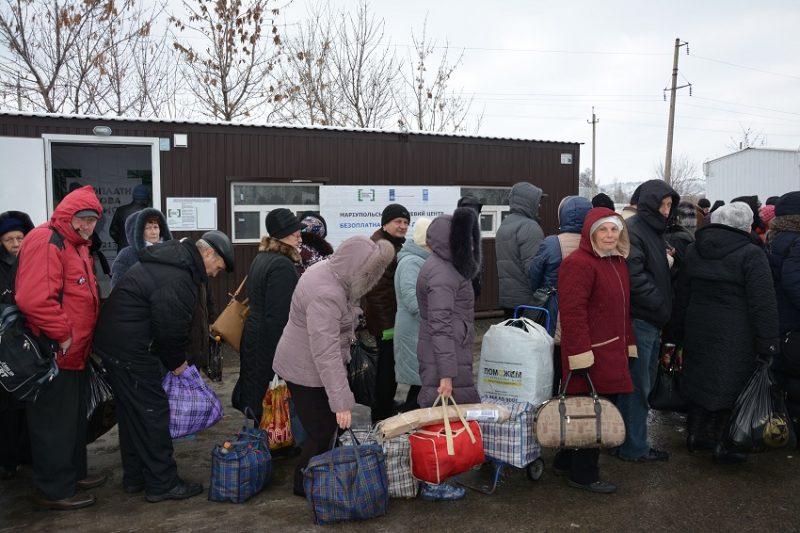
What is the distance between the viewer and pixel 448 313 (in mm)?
3922

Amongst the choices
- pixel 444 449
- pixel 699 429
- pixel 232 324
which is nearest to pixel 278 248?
pixel 232 324

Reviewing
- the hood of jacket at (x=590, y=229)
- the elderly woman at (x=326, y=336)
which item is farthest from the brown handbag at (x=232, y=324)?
the hood of jacket at (x=590, y=229)

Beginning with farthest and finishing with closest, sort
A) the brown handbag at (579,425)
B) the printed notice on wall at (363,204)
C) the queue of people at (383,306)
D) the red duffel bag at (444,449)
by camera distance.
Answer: the printed notice on wall at (363,204) → the brown handbag at (579,425) → the queue of people at (383,306) → the red duffel bag at (444,449)

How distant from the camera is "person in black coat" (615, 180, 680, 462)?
4461 mm

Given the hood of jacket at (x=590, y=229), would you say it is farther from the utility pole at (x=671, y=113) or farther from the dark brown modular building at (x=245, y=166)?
the utility pole at (x=671, y=113)

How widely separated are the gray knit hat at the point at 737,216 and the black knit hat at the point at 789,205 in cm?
65

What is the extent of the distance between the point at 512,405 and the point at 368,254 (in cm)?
136

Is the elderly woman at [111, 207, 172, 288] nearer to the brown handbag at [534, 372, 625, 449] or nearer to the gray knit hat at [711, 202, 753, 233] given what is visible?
the brown handbag at [534, 372, 625, 449]

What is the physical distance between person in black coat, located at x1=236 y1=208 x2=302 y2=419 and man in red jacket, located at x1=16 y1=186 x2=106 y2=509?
3.28 ft

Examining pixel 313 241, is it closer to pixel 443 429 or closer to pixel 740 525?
pixel 443 429

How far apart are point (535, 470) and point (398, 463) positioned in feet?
3.23

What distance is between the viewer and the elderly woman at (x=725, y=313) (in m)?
4.42

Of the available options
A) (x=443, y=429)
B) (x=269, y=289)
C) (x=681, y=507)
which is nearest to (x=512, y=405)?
(x=443, y=429)

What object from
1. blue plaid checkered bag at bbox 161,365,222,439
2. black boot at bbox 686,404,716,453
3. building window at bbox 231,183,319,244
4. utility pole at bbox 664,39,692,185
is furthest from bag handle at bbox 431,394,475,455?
utility pole at bbox 664,39,692,185
